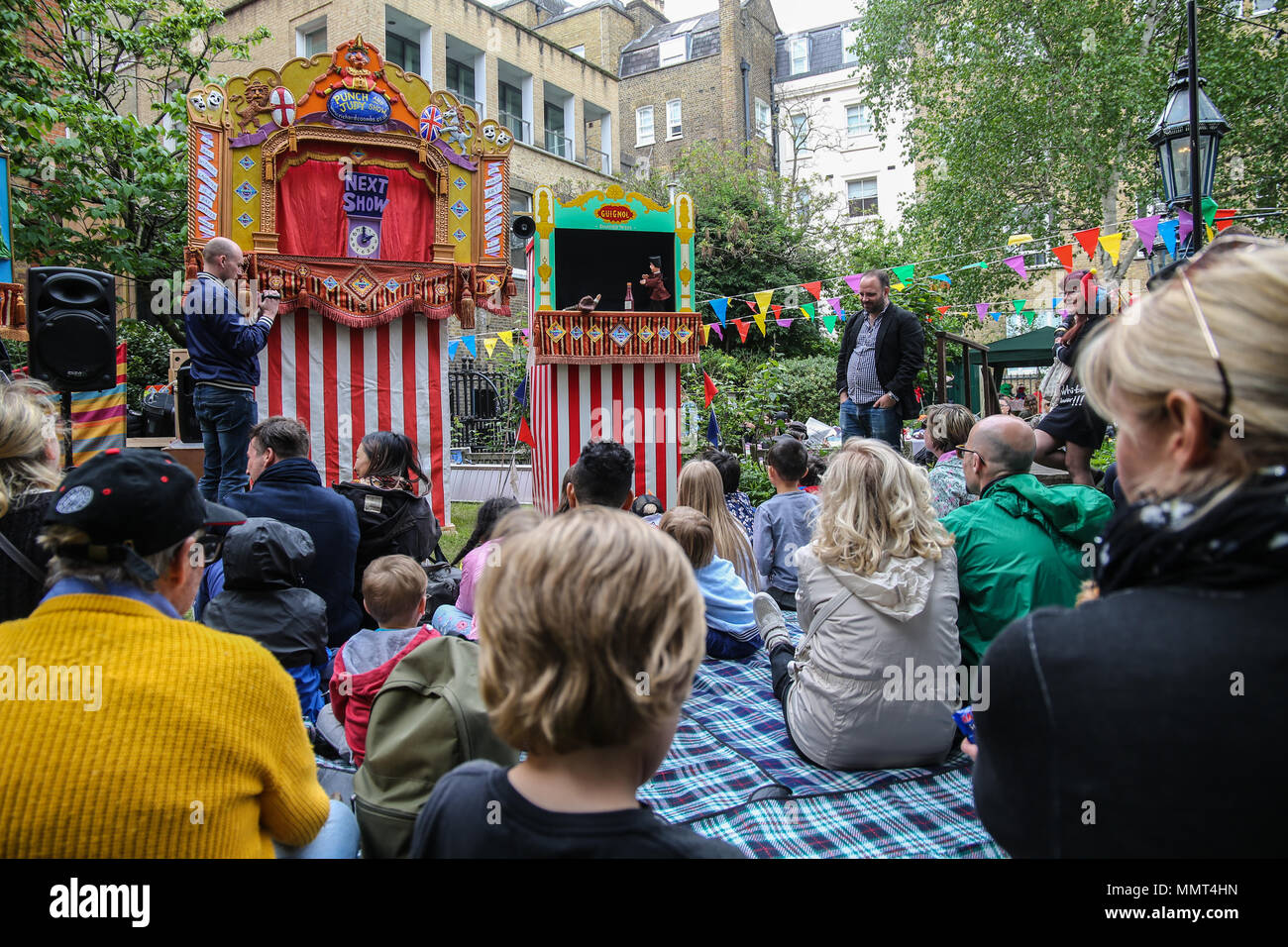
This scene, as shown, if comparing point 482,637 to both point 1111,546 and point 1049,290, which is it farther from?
point 1049,290

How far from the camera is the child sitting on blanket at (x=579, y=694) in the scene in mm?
1089

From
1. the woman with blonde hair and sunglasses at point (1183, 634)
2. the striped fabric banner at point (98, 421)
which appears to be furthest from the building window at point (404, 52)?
the woman with blonde hair and sunglasses at point (1183, 634)

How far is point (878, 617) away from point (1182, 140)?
19.6ft

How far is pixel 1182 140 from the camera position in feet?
21.7

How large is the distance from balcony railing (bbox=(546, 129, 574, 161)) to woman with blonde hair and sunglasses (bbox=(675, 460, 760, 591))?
21437 millimetres

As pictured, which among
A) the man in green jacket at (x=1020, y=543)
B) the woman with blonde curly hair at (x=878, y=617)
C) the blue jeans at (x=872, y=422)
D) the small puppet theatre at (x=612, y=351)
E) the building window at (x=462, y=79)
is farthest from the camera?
the building window at (x=462, y=79)

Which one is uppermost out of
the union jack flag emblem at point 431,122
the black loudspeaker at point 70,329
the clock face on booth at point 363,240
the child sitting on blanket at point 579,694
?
the union jack flag emblem at point 431,122

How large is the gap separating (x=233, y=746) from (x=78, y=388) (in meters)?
3.45

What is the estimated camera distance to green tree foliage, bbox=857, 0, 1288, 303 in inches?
595

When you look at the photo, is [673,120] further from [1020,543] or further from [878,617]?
[878,617]

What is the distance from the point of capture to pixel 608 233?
26.4ft

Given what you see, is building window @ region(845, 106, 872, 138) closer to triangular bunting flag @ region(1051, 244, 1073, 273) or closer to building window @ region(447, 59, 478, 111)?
building window @ region(447, 59, 478, 111)

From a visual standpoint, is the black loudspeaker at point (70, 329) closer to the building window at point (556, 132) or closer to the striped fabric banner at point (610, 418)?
the striped fabric banner at point (610, 418)

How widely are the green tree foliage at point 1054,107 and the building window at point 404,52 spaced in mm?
11002
